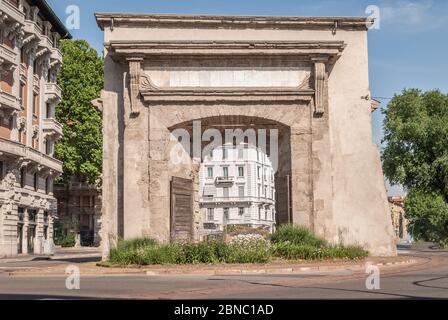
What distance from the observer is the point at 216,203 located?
282 ft

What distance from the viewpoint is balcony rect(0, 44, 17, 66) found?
38750 millimetres

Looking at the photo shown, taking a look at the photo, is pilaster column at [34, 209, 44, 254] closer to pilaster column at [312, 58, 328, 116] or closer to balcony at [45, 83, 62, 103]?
balcony at [45, 83, 62, 103]

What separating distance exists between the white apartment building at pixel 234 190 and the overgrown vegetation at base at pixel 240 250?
61962 millimetres

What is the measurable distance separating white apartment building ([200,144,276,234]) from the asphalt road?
225 ft

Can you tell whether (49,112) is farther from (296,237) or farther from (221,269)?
(221,269)

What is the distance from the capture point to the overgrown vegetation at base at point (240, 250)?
62.4 ft

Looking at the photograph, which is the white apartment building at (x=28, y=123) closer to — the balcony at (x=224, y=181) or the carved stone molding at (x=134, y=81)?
the carved stone molding at (x=134, y=81)

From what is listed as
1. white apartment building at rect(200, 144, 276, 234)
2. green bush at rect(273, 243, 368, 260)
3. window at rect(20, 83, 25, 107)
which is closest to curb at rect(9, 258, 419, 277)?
green bush at rect(273, 243, 368, 260)

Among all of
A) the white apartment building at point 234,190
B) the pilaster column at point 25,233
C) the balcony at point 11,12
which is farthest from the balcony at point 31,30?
the white apartment building at point 234,190

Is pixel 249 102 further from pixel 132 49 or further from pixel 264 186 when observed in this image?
pixel 264 186

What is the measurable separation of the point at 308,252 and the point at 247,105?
579cm

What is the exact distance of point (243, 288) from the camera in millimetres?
12523
